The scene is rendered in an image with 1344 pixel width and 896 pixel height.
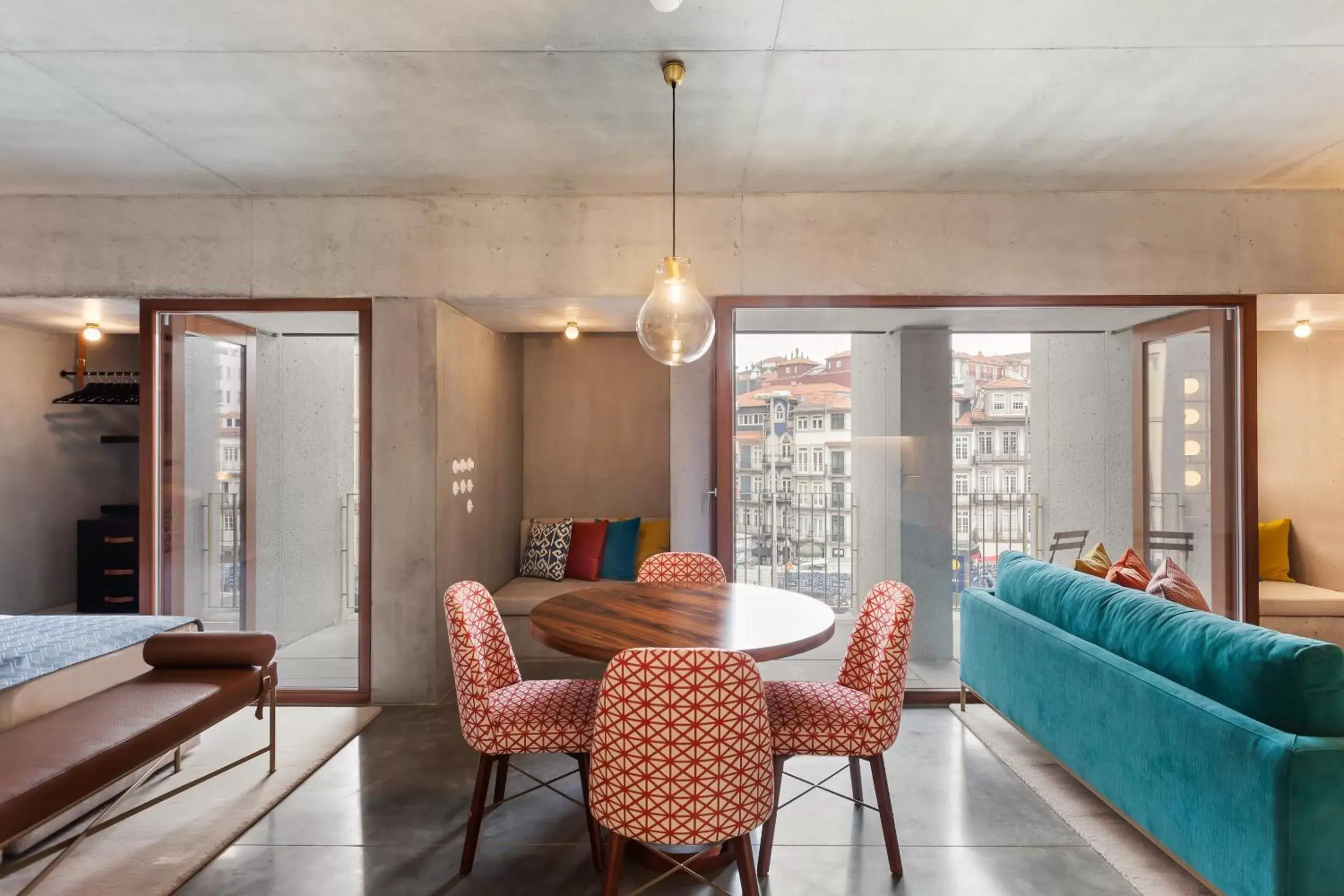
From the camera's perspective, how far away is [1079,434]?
4.09 m

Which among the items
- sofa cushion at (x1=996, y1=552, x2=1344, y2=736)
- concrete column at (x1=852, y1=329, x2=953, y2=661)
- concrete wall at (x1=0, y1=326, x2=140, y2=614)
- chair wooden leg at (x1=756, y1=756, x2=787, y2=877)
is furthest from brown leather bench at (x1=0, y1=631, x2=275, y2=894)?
concrete wall at (x1=0, y1=326, x2=140, y2=614)

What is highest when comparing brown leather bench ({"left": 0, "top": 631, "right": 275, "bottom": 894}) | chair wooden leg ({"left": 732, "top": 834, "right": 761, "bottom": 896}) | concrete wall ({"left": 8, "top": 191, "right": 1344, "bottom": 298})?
concrete wall ({"left": 8, "top": 191, "right": 1344, "bottom": 298})

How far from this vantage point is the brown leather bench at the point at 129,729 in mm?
1884

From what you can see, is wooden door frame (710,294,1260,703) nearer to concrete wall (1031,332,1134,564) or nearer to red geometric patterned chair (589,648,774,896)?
concrete wall (1031,332,1134,564)

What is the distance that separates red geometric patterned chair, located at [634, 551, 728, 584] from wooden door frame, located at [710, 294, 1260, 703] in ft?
1.92

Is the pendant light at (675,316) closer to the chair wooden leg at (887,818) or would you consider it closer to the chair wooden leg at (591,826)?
the chair wooden leg at (591,826)

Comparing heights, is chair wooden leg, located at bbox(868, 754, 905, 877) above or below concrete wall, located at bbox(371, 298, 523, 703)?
below

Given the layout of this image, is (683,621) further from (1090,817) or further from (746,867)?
(1090,817)

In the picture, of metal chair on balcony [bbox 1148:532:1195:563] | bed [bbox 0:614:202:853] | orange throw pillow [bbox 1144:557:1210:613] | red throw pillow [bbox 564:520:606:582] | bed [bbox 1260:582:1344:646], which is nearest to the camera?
bed [bbox 0:614:202:853]

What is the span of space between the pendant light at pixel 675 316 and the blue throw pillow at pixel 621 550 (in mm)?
2611

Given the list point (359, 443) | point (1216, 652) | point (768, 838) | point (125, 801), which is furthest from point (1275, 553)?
point (125, 801)

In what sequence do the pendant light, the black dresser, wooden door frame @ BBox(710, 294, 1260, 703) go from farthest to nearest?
the black dresser
wooden door frame @ BBox(710, 294, 1260, 703)
the pendant light

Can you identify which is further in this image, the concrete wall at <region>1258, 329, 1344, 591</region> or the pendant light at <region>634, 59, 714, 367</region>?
the concrete wall at <region>1258, 329, 1344, 591</region>

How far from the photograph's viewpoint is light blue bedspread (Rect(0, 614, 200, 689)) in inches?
94.6
